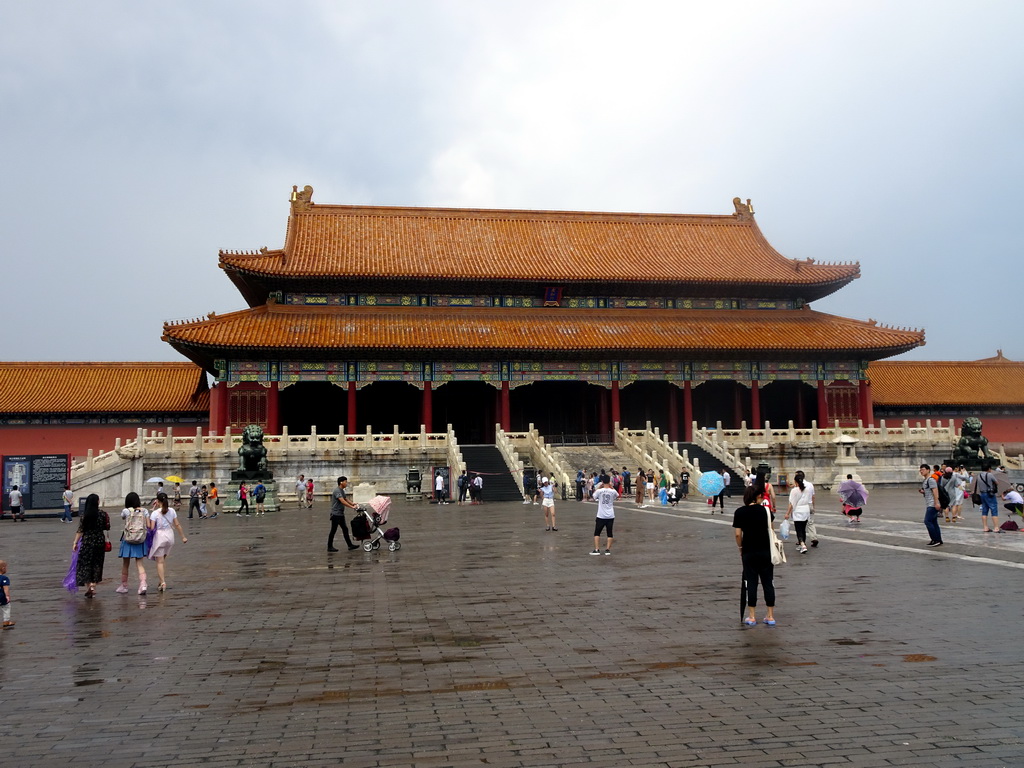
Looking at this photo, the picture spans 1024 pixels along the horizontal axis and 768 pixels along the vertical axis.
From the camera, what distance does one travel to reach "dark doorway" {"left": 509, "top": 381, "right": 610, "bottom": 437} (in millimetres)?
45062

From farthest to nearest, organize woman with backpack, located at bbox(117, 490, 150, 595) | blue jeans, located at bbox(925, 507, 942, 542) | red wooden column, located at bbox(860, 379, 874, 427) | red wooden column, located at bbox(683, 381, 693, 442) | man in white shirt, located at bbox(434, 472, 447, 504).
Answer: red wooden column, located at bbox(860, 379, 874, 427)
red wooden column, located at bbox(683, 381, 693, 442)
man in white shirt, located at bbox(434, 472, 447, 504)
blue jeans, located at bbox(925, 507, 942, 542)
woman with backpack, located at bbox(117, 490, 150, 595)

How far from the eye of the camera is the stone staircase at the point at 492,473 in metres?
30.7

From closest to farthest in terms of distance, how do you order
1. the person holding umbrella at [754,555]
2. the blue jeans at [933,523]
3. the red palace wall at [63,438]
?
the person holding umbrella at [754,555]
the blue jeans at [933,523]
the red palace wall at [63,438]

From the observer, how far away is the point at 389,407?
145 ft

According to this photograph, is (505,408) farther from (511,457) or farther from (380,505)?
(380,505)

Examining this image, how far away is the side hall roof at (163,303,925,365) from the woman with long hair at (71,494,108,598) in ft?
86.7

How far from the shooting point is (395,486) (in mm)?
34844

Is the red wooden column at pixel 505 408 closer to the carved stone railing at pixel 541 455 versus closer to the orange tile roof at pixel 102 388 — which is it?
the carved stone railing at pixel 541 455

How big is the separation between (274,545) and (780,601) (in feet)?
36.8

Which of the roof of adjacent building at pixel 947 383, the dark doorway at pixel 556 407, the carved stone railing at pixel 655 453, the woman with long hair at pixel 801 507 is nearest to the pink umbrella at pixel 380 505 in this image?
the woman with long hair at pixel 801 507

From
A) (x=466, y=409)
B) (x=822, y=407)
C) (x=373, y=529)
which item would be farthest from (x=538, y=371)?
(x=373, y=529)

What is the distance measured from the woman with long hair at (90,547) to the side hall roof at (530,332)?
26425 mm

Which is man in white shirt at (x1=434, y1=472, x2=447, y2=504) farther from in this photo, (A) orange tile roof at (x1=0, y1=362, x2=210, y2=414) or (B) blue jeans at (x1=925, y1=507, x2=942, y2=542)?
(B) blue jeans at (x1=925, y1=507, x2=942, y2=542)

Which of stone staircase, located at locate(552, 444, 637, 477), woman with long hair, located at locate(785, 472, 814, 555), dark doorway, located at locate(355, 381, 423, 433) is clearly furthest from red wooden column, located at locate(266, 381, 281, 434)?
woman with long hair, located at locate(785, 472, 814, 555)
